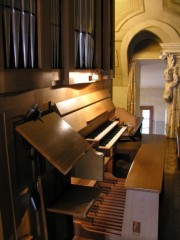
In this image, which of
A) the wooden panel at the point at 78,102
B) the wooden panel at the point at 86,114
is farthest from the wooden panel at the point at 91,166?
the wooden panel at the point at 86,114

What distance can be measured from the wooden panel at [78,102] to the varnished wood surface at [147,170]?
37.7 inches

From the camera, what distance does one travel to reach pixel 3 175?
1.81 m

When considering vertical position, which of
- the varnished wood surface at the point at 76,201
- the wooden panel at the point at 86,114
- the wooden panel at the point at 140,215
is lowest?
the wooden panel at the point at 140,215

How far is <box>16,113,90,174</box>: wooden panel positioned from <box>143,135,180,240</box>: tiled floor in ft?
5.31

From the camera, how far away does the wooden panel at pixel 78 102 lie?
2832 millimetres

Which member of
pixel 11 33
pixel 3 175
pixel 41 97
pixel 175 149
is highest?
pixel 11 33

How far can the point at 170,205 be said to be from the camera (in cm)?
390

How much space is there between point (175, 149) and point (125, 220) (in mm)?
4153

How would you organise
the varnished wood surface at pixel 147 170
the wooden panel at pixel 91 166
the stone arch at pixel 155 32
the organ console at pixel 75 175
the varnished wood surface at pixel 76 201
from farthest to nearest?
the stone arch at pixel 155 32
the varnished wood surface at pixel 147 170
the wooden panel at pixel 91 166
the varnished wood surface at pixel 76 201
the organ console at pixel 75 175

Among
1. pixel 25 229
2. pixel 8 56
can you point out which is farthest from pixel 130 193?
pixel 8 56

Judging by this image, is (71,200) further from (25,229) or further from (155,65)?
(155,65)

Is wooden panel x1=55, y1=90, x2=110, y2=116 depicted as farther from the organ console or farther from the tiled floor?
the tiled floor

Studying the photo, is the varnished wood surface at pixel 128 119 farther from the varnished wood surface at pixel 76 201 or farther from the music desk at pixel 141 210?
the varnished wood surface at pixel 76 201

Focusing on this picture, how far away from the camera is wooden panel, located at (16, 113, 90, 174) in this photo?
1856mm
